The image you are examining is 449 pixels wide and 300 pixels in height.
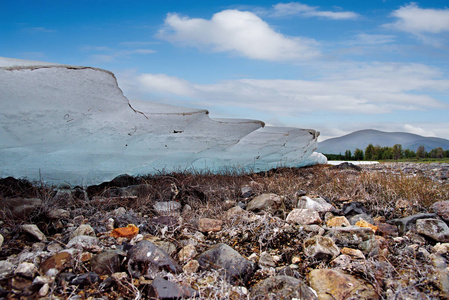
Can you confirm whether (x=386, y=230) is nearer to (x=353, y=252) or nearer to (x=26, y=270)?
(x=353, y=252)

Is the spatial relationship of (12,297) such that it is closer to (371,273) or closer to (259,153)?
(371,273)

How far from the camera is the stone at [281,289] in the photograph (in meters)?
1.76

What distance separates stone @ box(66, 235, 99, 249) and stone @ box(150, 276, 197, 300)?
0.74 metres

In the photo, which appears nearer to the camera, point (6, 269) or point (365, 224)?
point (6, 269)

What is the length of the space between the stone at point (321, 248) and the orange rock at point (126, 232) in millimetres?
1346

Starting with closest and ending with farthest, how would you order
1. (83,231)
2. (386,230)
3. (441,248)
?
(441,248) → (83,231) → (386,230)

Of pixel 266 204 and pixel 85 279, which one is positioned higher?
pixel 266 204

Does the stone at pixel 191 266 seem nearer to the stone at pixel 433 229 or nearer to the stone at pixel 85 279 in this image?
the stone at pixel 85 279

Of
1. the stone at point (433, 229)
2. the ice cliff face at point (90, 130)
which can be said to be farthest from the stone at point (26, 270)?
the stone at point (433, 229)

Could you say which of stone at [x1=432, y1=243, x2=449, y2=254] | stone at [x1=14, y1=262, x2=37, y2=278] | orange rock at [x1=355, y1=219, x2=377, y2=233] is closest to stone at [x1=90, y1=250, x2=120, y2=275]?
stone at [x1=14, y1=262, x2=37, y2=278]

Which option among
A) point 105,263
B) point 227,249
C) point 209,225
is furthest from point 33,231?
point 227,249

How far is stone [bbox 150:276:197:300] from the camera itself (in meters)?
1.69

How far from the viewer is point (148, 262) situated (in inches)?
78.6

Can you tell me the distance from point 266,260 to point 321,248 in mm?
384
